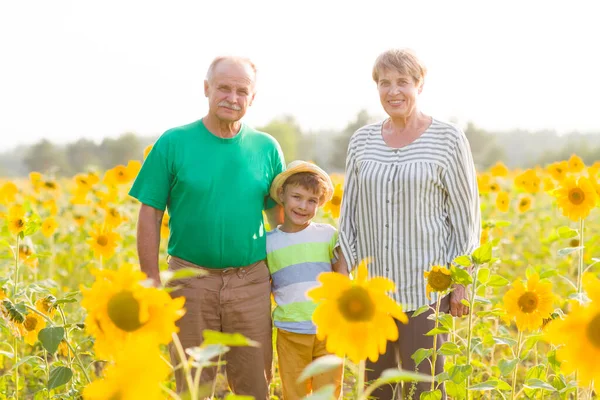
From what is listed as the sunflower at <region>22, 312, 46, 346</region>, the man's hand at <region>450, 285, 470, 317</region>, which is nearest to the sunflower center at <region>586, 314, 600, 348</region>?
the man's hand at <region>450, 285, 470, 317</region>

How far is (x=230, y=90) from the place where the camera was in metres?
2.59

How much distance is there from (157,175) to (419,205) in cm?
101

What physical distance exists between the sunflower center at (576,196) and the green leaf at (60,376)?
6.66ft

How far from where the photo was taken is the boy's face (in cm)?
274

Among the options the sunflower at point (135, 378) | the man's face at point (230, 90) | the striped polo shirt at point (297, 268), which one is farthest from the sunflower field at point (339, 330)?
the man's face at point (230, 90)

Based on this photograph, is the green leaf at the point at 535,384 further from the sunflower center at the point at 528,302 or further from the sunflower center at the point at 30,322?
the sunflower center at the point at 30,322

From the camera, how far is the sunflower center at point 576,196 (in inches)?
110

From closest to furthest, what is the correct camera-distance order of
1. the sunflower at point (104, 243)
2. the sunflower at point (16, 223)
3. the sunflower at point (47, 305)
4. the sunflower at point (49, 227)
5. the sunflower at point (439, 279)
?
the sunflower at point (439, 279) < the sunflower at point (47, 305) < the sunflower at point (16, 223) < the sunflower at point (104, 243) < the sunflower at point (49, 227)

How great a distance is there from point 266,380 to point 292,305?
332 mm

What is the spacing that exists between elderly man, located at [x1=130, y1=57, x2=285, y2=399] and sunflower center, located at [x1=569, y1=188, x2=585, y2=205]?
4.09ft

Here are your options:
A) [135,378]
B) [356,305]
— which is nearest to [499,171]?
[356,305]

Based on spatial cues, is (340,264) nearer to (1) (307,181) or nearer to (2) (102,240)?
(1) (307,181)

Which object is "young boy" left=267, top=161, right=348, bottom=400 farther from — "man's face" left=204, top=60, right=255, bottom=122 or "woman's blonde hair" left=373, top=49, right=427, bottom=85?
"woman's blonde hair" left=373, top=49, right=427, bottom=85

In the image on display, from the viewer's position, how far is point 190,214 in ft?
8.63
